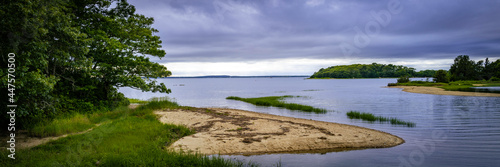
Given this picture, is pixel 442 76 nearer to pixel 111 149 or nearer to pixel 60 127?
pixel 111 149

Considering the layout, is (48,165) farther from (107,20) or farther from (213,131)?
(107,20)

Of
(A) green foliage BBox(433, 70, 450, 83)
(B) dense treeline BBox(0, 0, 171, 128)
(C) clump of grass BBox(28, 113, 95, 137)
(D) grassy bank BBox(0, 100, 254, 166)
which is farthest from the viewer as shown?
(A) green foliage BBox(433, 70, 450, 83)

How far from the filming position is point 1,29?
1001 centimetres

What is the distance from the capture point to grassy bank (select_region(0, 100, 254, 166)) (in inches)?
358

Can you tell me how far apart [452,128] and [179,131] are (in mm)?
20880

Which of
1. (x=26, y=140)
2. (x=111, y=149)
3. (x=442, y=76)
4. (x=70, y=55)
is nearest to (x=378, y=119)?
(x=111, y=149)

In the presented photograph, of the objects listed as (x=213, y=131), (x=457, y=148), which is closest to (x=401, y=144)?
(x=457, y=148)

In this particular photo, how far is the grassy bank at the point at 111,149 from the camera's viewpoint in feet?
29.9

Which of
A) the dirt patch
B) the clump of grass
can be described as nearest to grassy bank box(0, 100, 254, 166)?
the clump of grass

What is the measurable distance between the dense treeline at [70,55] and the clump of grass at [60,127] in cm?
62

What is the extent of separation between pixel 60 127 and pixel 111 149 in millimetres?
5093

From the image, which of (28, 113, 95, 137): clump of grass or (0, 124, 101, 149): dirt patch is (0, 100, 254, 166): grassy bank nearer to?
(28, 113, 95, 137): clump of grass

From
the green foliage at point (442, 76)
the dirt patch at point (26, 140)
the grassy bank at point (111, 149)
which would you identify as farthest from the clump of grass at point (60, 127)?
the green foliage at point (442, 76)

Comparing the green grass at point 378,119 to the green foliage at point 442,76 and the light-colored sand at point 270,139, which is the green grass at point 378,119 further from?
the green foliage at point 442,76
